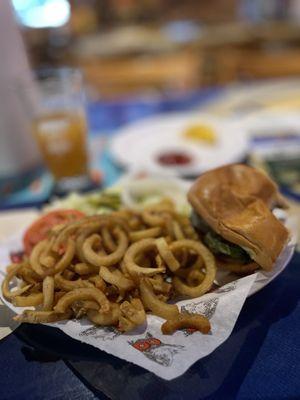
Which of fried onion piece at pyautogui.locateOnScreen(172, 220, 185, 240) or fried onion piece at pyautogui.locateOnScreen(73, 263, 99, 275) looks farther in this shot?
fried onion piece at pyautogui.locateOnScreen(172, 220, 185, 240)

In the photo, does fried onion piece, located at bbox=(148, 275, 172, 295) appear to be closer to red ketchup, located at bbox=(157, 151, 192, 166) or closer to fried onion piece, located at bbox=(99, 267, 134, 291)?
fried onion piece, located at bbox=(99, 267, 134, 291)

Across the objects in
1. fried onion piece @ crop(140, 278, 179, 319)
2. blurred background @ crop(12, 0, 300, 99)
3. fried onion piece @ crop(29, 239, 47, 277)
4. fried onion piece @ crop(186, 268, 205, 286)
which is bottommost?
blurred background @ crop(12, 0, 300, 99)

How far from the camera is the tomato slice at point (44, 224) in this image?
53.3 inches

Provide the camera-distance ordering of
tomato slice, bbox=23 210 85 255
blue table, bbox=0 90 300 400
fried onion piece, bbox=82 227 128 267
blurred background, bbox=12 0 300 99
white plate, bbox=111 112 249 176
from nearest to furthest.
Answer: blue table, bbox=0 90 300 400
fried onion piece, bbox=82 227 128 267
tomato slice, bbox=23 210 85 255
white plate, bbox=111 112 249 176
blurred background, bbox=12 0 300 99

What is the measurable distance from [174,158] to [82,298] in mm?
1211

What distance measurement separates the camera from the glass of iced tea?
1919 millimetres

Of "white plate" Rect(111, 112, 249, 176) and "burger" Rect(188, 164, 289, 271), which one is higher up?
"burger" Rect(188, 164, 289, 271)

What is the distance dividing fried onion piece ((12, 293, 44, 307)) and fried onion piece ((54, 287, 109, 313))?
78 mm

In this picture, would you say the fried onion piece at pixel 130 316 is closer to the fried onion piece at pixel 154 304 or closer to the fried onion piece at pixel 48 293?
the fried onion piece at pixel 154 304

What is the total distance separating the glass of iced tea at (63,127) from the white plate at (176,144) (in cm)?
24

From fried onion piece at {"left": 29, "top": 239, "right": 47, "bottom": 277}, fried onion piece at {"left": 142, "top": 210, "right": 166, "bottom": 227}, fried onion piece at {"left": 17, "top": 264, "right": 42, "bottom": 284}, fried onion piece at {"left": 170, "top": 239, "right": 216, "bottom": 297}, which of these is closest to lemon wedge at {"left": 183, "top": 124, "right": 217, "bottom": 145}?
fried onion piece at {"left": 142, "top": 210, "right": 166, "bottom": 227}

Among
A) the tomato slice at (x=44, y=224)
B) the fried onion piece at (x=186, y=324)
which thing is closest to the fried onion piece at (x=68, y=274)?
the tomato slice at (x=44, y=224)

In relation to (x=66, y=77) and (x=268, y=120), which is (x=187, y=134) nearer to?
Answer: (x=268, y=120)

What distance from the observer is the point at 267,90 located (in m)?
3.00
